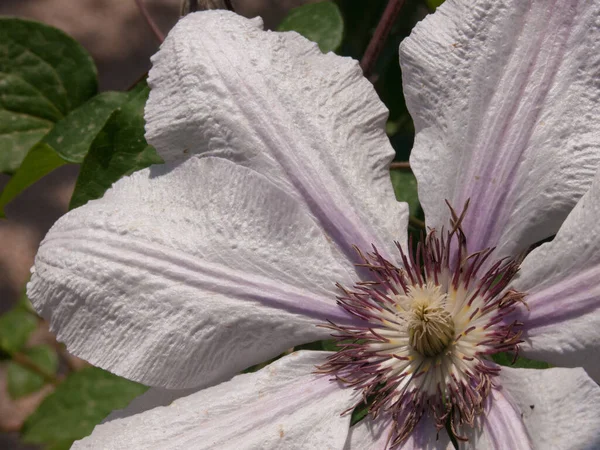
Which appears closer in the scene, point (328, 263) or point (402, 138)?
point (328, 263)

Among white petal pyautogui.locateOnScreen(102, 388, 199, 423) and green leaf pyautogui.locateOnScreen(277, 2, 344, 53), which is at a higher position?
green leaf pyautogui.locateOnScreen(277, 2, 344, 53)

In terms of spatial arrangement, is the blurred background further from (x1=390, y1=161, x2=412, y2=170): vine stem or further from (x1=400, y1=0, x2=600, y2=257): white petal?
(x1=400, y1=0, x2=600, y2=257): white petal

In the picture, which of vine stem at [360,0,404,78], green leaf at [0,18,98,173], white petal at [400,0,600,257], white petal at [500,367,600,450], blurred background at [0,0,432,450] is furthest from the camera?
blurred background at [0,0,432,450]

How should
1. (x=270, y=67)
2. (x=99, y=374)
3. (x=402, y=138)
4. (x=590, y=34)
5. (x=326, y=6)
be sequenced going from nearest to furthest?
(x=590, y=34) → (x=270, y=67) → (x=326, y=6) → (x=402, y=138) → (x=99, y=374)

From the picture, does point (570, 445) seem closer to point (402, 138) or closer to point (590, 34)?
point (590, 34)

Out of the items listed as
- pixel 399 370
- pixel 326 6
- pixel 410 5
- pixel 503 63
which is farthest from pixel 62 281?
pixel 410 5

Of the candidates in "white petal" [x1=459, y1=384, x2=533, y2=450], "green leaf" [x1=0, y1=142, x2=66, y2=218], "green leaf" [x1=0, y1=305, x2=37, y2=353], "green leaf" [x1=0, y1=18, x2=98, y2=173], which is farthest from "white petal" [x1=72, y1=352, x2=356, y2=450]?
"green leaf" [x1=0, y1=305, x2=37, y2=353]
